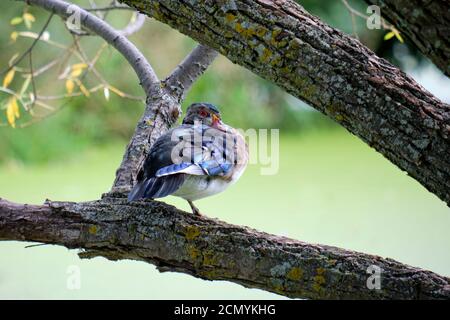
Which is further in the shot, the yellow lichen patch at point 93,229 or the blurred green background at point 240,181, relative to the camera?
the blurred green background at point 240,181

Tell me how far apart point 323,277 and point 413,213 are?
2.58 meters

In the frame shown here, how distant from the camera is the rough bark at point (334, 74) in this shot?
51.5 inches

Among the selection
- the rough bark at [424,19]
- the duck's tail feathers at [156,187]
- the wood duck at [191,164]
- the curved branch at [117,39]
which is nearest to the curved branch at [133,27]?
the curved branch at [117,39]

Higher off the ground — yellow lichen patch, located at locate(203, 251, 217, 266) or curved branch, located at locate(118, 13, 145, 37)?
curved branch, located at locate(118, 13, 145, 37)

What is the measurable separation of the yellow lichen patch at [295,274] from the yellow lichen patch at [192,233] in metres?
0.20

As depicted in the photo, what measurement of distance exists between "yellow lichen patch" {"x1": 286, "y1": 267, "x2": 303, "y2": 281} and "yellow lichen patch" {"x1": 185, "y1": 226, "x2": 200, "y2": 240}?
20cm

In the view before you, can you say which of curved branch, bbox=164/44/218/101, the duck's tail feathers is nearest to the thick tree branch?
curved branch, bbox=164/44/218/101

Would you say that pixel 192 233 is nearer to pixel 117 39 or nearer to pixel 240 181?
pixel 117 39

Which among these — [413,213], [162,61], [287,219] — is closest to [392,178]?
[413,213]

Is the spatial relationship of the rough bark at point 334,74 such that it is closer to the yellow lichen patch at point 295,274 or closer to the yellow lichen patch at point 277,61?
the yellow lichen patch at point 277,61

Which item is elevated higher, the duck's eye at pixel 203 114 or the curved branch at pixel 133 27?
the curved branch at pixel 133 27

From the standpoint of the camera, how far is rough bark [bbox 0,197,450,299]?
4.63 ft

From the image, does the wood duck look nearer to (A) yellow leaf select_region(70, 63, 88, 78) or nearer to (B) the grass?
(A) yellow leaf select_region(70, 63, 88, 78)
